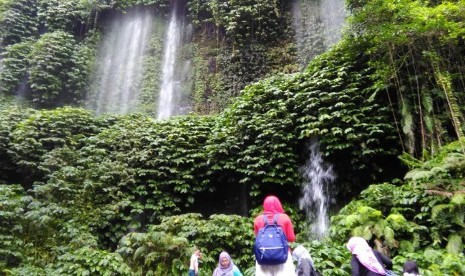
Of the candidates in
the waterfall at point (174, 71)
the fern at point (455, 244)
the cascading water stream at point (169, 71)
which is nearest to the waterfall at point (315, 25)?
the waterfall at point (174, 71)

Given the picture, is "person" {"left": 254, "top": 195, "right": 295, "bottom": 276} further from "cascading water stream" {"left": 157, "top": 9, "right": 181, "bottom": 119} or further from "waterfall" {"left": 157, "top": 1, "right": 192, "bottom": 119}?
"cascading water stream" {"left": 157, "top": 9, "right": 181, "bottom": 119}

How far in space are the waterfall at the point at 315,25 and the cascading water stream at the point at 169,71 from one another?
6.10 m

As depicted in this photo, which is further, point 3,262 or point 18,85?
point 18,85

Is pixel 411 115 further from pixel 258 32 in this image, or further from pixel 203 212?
pixel 258 32

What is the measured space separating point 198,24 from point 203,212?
11.3 metres

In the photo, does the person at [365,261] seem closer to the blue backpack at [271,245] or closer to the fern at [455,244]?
the blue backpack at [271,245]

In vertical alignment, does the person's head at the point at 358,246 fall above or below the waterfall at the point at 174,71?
below

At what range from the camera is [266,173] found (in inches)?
392

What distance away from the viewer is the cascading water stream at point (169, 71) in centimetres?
1659

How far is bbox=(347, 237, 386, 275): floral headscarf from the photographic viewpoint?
4046mm

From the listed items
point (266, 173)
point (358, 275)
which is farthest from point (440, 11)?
point (358, 275)

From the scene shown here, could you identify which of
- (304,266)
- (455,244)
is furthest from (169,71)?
(304,266)

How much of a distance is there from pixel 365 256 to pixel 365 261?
0.06 meters

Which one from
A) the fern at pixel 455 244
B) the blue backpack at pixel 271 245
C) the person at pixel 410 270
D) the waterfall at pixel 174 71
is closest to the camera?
the blue backpack at pixel 271 245
